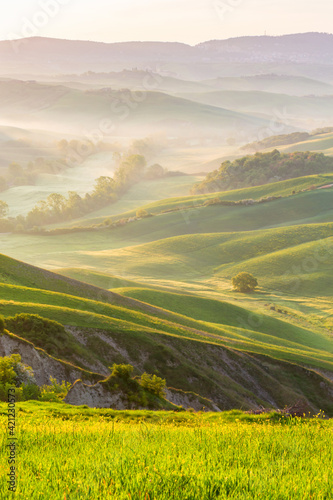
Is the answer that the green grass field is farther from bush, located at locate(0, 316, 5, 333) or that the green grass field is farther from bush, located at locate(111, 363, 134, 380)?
bush, located at locate(0, 316, 5, 333)

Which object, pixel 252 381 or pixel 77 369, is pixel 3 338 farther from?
pixel 252 381

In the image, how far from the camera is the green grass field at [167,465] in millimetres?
7305

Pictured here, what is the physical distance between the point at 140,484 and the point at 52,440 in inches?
164

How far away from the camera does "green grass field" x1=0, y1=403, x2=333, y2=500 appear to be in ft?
24.0

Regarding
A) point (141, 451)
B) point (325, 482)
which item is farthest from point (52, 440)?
point (325, 482)

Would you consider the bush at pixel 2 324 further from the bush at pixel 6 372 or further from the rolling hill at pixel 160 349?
the bush at pixel 6 372

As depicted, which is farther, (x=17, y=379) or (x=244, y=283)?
(x=244, y=283)

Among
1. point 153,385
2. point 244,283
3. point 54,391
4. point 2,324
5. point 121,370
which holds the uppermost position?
point 2,324

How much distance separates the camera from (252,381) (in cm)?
4331

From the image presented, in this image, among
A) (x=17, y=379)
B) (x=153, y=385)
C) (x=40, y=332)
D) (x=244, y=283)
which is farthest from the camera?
(x=244, y=283)

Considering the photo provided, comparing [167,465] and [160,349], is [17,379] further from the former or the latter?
[167,465]

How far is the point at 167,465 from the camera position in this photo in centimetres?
834

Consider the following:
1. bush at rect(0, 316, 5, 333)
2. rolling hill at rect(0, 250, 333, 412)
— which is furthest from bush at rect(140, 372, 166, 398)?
bush at rect(0, 316, 5, 333)

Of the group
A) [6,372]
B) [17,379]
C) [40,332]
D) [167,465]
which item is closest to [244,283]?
[40,332]
